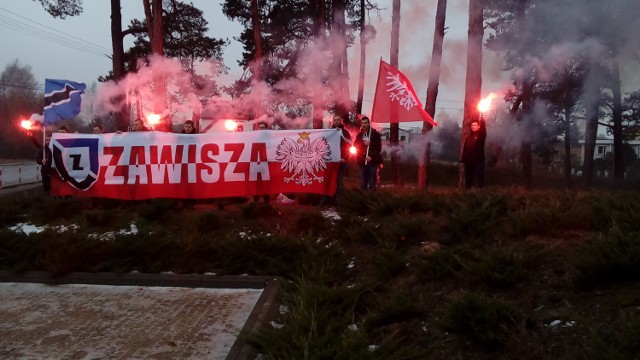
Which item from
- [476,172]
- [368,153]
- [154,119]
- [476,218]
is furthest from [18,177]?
[476,218]

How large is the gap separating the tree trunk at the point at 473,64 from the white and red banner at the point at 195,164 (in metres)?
4.00

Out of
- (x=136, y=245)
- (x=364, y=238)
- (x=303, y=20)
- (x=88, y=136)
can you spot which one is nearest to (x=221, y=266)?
(x=136, y=245)

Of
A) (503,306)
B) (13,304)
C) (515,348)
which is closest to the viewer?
(515,348)

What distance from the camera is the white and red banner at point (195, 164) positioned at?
9.27m

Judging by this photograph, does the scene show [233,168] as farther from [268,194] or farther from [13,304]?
[13,304]

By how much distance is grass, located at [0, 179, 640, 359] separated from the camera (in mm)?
3750

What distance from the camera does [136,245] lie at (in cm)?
670

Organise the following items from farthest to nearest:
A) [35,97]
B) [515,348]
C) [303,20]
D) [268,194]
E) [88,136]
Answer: [35,97] → [303,20] → [88,136] → [268,194] → [515,348]

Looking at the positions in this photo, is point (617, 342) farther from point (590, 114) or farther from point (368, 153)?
point (590, 114)

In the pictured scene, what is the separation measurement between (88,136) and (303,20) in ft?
57.7

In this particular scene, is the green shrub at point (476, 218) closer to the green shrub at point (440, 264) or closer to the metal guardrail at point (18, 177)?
the green shrub at point (440, 264)

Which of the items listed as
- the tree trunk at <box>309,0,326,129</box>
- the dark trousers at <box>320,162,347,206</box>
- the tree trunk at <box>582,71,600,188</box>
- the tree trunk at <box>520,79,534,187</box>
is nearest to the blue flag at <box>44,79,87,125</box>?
the dark trousers at <box>320,162,347,206</box>

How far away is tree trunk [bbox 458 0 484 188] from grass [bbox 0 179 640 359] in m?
4.59

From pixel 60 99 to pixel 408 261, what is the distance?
8.40 meters
